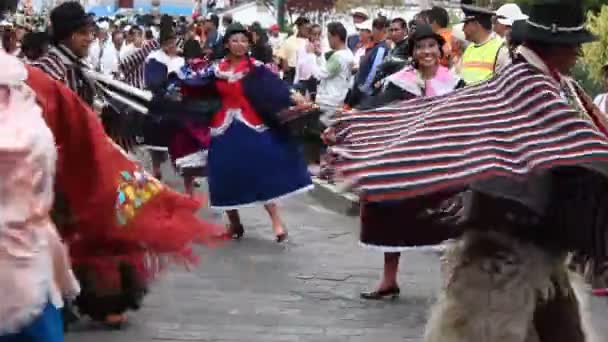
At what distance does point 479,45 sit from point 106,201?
641 centimetres

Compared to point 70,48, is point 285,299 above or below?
below

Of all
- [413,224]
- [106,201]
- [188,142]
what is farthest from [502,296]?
[188,142]

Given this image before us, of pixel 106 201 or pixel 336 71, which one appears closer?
pixel 106 201

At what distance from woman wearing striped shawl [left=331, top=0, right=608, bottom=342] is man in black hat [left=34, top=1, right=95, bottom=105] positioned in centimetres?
260

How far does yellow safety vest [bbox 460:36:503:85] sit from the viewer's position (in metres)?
9.88

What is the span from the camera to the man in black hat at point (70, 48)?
6.84 meters

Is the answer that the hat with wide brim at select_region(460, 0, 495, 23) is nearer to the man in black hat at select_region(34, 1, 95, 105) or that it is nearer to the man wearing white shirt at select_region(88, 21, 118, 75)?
the man in black hat at select_region(34, 1, 95, 105)

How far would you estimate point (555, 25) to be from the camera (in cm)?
467

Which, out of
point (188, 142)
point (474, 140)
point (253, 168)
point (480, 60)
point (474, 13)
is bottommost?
point (188, 142)

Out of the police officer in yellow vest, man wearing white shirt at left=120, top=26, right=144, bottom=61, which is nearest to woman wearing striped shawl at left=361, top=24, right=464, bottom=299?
the police officer in yellow vest

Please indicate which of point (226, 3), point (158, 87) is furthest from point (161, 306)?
point (226, 3)

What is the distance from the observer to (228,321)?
23.3 ft

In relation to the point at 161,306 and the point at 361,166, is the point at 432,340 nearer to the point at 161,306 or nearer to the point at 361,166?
the point at 361,166

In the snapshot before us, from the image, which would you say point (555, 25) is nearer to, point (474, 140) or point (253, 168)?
point (474, 140)
